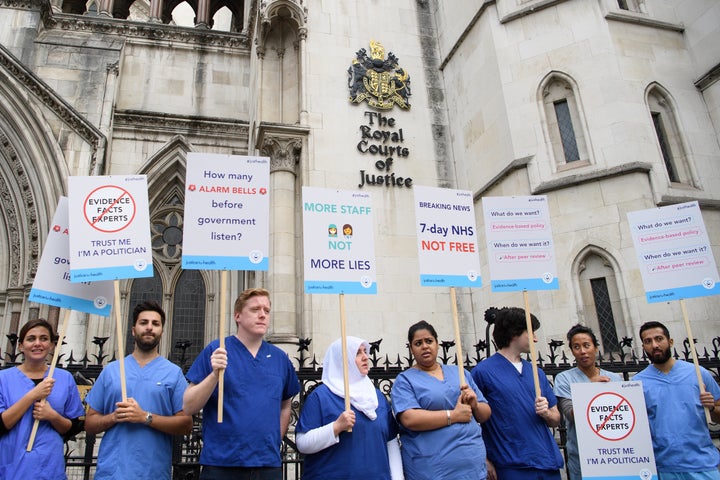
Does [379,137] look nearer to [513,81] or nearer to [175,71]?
[513,81]

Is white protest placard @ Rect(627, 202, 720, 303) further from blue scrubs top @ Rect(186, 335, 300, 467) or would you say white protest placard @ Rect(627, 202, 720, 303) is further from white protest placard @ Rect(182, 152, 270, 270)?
blue scrubs top @ Rect(186, 335, 300, 467)

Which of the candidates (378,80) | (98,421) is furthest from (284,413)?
(378,80)

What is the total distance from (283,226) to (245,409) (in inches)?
277

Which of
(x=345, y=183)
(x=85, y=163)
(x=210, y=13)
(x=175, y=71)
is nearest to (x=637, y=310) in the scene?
(x=345, y=183)

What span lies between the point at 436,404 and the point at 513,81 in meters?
8.46

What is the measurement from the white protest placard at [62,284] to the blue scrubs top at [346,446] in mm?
1922

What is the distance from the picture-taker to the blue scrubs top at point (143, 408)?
10.9 feet

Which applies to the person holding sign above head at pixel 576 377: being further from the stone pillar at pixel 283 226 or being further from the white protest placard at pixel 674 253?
the stone pillar at pixel 283 226

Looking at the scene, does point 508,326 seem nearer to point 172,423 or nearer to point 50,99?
point 172,423

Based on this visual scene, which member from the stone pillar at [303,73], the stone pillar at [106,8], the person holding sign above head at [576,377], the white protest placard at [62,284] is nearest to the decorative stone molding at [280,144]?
the stone pillar at [303,73]

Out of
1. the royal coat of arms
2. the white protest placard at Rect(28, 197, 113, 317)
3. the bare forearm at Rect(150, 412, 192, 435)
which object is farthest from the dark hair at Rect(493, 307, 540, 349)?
the royal coat of arms

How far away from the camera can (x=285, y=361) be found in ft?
12.2

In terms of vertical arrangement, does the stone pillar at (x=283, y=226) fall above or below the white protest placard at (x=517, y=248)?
above

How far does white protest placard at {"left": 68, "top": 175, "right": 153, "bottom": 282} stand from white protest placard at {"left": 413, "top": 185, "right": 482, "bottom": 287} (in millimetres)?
2196
